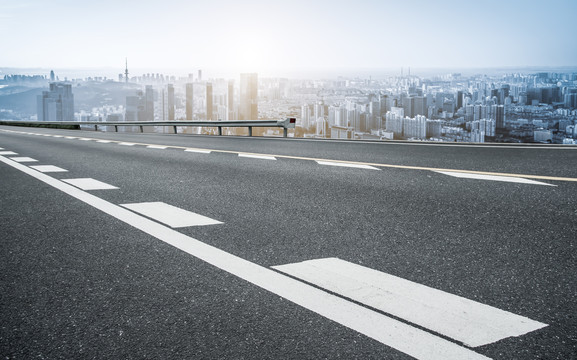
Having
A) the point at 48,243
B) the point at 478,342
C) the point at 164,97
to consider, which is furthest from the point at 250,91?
the point at 164,97

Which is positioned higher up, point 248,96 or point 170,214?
point 248,96

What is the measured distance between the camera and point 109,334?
2445 millimetres

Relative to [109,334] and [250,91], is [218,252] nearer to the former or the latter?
[109,334]

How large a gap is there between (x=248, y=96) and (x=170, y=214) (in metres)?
28.8

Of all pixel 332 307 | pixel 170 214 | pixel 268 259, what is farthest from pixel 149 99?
pixel 332 307

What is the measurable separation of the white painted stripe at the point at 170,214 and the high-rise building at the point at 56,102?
115m

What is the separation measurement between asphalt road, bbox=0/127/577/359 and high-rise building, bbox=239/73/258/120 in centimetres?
1893

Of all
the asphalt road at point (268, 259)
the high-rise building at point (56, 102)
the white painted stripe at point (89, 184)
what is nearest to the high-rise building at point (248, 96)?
the white painted stripe at point (89, 184)

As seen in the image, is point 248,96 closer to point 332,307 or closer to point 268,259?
point 268,259

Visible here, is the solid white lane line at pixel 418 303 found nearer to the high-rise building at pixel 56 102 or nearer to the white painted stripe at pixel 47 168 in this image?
the white painted stripe at pixel 47 168

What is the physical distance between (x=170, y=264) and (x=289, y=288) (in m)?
0.97

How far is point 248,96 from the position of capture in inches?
1320

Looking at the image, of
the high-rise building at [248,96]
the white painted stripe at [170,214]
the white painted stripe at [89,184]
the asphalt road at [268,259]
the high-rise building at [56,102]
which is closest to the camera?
the asphalt road at [268,259]

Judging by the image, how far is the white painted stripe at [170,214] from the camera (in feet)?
15.9
